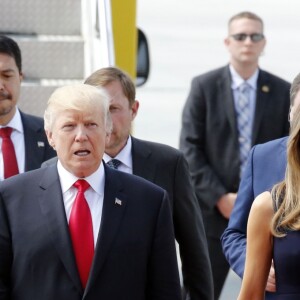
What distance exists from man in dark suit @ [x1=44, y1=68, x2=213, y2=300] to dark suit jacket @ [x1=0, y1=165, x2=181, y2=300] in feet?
3.11

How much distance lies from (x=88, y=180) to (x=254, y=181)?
2.82ft

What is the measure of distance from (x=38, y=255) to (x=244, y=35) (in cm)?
421

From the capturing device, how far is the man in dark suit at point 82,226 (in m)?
5.12

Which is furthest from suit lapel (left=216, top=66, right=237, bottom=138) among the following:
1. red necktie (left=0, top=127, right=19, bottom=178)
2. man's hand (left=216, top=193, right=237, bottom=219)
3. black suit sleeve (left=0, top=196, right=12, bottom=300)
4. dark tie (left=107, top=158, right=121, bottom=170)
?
black suit sleeve (left=0, top=196, right=12, bottom=300)

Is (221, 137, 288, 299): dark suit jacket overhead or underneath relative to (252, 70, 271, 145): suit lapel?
overhead

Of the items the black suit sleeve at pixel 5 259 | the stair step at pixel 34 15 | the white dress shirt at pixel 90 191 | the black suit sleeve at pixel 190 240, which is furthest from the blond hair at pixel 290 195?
the stair step at pixel 34 15

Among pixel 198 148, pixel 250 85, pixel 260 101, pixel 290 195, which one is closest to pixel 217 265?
pixel 198 148

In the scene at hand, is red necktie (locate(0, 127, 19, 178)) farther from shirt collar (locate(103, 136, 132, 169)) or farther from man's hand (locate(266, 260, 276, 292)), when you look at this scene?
man's hand (locate(266, 260, 276, 292))

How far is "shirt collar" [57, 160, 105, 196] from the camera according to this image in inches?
207

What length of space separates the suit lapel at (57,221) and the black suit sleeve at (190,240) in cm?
113

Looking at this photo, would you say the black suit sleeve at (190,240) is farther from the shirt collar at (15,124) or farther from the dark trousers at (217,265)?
the dark trousers at (217,265)

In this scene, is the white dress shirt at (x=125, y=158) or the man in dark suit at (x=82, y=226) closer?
the man in dark suit at (x=82, y=226)

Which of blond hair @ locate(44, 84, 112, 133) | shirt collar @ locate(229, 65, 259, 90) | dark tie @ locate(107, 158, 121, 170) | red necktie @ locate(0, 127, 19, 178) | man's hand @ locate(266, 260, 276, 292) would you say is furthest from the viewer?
shirt collar @ locate(229, 65, 259, 90)

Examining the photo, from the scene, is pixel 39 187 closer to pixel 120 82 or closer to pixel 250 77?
pixel 120 82
